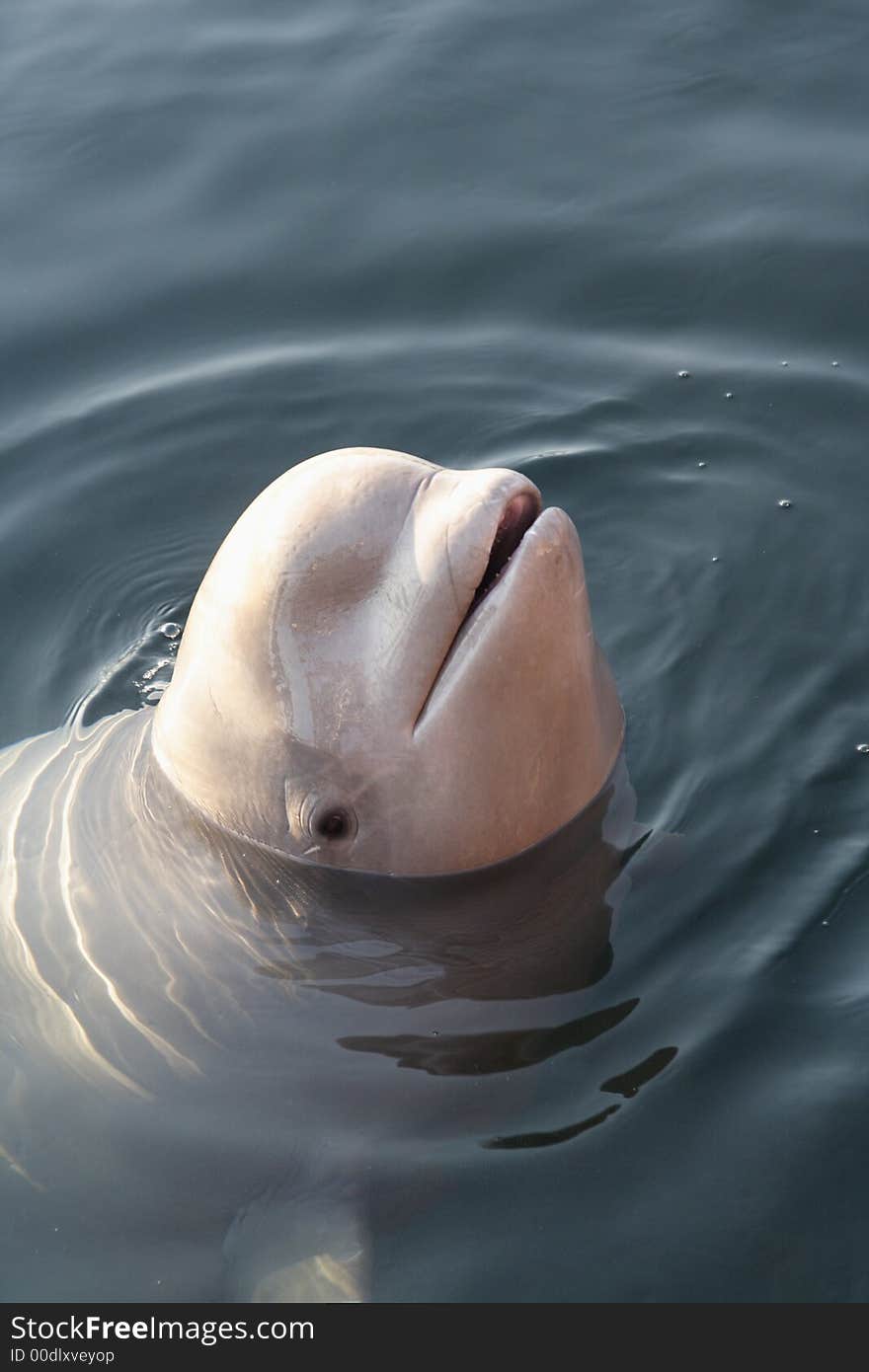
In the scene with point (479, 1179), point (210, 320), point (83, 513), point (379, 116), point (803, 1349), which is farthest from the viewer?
point (379, 116)

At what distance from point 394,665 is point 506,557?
21.5 inches

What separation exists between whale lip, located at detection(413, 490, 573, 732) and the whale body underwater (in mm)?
10

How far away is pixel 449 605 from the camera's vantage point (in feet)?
17.5

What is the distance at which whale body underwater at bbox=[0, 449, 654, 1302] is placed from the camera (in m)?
5.37

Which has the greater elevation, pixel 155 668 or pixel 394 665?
pixel 394 665

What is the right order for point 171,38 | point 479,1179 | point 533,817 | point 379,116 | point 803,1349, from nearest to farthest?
point 803,1349 → point 479,1179 → point 533,817 → point 379,116 → point 171,38

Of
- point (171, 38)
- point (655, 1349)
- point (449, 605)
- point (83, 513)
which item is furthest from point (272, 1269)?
point (171, 38)

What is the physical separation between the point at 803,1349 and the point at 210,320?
23.4 ft

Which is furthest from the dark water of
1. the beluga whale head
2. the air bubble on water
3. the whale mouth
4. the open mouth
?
the open mouth

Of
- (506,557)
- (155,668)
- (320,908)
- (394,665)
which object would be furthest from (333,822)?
(155,668)

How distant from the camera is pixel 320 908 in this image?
19.5ft

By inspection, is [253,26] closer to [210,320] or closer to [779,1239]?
[210,320]

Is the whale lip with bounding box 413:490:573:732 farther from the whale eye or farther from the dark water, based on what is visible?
the dark water

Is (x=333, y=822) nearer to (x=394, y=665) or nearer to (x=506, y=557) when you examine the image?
(x=394, y=665)
